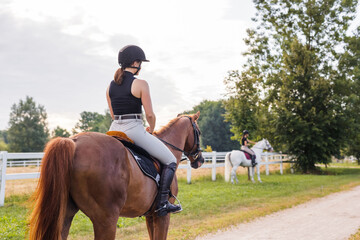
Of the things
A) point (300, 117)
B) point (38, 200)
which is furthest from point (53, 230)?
point (300, 117)

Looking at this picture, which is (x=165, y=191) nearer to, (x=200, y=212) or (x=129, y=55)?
(x=129, y=55)

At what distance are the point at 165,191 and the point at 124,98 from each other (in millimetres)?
1231

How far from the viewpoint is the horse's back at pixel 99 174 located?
287 centimetres

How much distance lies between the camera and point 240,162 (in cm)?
1664

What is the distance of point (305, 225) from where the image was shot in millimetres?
7234

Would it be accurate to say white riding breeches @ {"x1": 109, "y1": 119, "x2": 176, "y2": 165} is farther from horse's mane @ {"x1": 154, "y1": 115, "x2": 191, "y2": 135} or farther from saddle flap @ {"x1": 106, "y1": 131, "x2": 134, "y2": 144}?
horse's mane @ {"x1": 154, "y1": 115, "x2": 191, "y2": 135}

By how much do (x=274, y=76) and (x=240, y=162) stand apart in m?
11.6

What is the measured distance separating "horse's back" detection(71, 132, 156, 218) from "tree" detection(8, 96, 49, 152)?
2214 inches

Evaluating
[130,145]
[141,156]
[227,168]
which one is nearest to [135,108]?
[130,145]

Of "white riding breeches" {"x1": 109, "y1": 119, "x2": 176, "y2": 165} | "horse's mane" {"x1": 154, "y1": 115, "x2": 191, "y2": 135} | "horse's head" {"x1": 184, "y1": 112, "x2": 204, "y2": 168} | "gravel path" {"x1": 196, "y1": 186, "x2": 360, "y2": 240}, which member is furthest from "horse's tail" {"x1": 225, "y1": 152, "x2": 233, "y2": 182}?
"white riding breeches" {"x1": 109, "y1": 119, "x2": 176, "y2": 165}

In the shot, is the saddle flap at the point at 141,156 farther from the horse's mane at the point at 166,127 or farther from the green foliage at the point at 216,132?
the green foliage at the point at 216,132

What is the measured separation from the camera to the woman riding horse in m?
3.57

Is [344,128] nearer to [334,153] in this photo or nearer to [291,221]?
[334,153]

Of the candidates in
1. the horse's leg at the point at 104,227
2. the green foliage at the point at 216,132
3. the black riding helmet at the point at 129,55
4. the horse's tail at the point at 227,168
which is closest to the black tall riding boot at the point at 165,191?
the horse's leg at the point at 104,227
